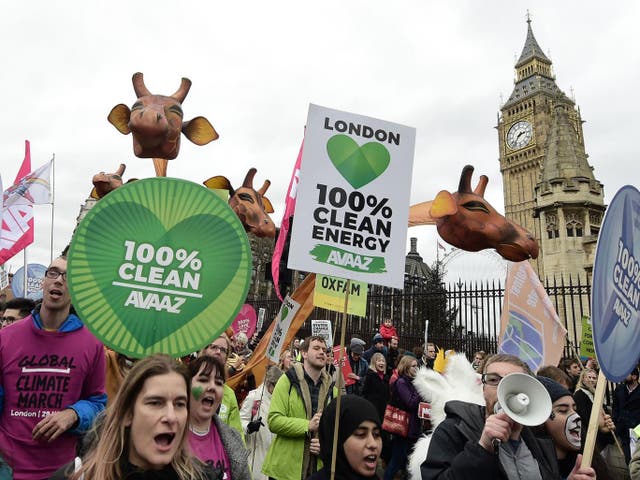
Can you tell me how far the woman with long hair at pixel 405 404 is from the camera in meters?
6.27

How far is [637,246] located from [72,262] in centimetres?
282

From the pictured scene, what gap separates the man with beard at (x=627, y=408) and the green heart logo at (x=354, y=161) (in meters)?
4.25

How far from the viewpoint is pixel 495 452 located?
189 centimetres

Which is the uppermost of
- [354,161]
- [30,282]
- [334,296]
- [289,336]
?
[354,161]

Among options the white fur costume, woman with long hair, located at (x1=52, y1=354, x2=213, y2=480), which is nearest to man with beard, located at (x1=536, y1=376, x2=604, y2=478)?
the white fur costume

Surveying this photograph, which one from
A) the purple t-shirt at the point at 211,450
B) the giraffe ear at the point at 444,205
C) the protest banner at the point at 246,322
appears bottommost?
the purple t-shirt at the point at 211,450

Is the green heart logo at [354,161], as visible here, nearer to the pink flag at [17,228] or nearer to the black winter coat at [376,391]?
the black winter coat at [376,391]

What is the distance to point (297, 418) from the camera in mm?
3730

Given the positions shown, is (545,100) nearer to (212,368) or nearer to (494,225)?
(494,225)

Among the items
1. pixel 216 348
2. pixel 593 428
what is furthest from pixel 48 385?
pixel 593 428

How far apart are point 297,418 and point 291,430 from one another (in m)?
0.10

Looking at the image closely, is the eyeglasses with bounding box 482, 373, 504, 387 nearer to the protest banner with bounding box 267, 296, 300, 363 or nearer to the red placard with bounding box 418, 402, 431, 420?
the protest banner with bounding box 267, 296, 300, 363

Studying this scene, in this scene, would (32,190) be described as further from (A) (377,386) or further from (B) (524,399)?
(B) (524,399)

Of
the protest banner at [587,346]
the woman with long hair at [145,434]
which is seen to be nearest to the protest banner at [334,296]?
the woman with long hair at [145,434]
